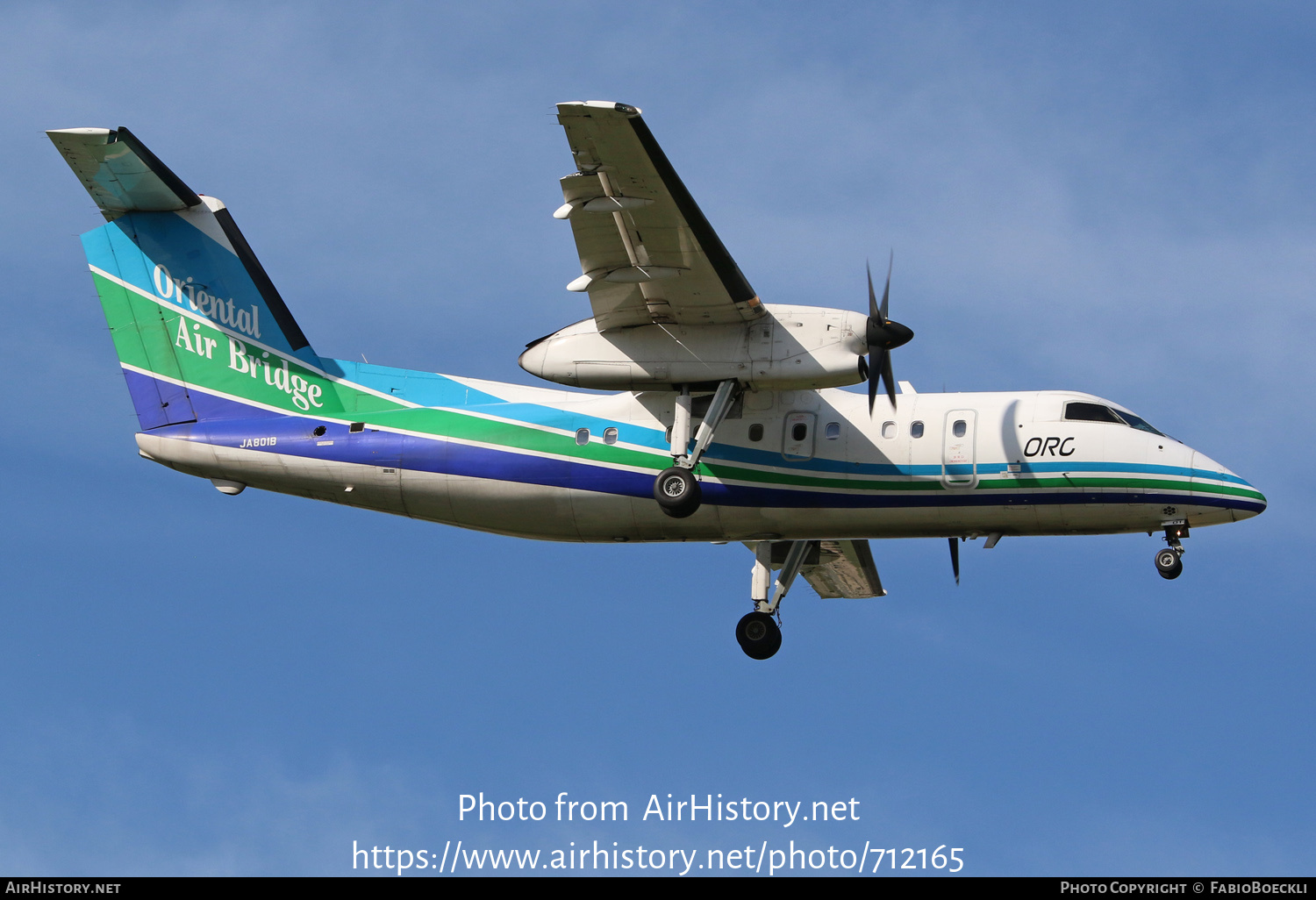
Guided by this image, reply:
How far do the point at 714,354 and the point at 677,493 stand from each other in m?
1.88

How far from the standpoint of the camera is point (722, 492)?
20.7 m

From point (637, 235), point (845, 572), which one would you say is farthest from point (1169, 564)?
point (637, 235)

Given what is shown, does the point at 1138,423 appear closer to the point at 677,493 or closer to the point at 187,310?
the point at 677,493

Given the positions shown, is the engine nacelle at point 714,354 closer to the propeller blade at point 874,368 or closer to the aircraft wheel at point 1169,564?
the propeller blade at point 874,368

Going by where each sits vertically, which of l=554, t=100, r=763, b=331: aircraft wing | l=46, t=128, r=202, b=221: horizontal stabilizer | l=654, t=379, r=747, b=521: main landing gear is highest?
l=46, t=128, r=202, b=221: horizontal stabilizer

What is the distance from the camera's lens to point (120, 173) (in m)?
21.8

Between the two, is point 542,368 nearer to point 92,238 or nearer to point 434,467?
point 434,467

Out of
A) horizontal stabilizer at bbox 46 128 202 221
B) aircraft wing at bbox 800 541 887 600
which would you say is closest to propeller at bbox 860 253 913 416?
aircraft wing at bbox 800 541 887 600

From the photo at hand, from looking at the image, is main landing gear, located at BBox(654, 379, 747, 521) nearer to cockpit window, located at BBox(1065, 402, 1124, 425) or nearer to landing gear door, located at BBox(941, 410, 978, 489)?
landing gear door, located at BBox(941, 410, 978, 489)

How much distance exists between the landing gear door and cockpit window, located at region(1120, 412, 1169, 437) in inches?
76.8

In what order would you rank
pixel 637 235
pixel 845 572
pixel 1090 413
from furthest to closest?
pixel 845 572 → pixel 1090 413 → pixel 637 235

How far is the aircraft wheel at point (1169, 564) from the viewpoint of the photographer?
19453mm

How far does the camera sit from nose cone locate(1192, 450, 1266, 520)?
19.5m

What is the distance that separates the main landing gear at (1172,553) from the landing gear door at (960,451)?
Result: 2.52 metres
